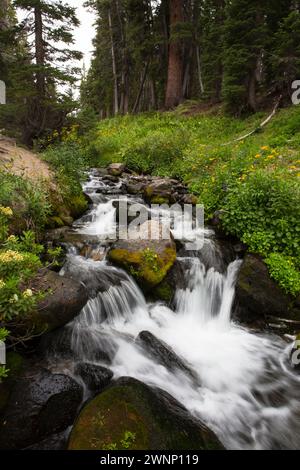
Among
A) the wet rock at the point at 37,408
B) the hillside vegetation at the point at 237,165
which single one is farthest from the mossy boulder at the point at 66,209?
the wet rock at the point at 37,408

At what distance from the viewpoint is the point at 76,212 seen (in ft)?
29.5

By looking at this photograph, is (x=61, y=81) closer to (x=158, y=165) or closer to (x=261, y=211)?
(x=158, y=165)

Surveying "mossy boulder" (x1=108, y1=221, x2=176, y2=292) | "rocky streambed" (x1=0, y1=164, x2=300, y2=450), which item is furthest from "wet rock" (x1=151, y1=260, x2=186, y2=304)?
"mossy boulder" (x1=108, y1=221, x2=176, y2=292)

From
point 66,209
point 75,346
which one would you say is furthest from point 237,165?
point 75,346

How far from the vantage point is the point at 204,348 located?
231 inches

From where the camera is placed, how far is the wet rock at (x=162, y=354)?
5.15 m

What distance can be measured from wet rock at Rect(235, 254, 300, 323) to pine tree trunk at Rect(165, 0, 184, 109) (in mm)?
18393

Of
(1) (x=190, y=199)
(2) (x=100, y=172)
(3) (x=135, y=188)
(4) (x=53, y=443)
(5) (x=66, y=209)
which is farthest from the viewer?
(2) (x=100, y=172)

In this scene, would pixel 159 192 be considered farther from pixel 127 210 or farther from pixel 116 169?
pixel 116 169

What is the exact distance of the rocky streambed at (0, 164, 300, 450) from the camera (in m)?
3.71

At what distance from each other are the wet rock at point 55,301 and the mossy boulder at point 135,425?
1.32 meters

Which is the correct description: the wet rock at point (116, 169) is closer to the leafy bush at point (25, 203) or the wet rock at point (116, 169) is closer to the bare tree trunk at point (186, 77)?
the leafy bush at point (25, 203)

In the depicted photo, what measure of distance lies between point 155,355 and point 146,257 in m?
2.02
